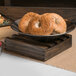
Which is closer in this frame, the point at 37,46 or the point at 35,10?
the point at 37,46

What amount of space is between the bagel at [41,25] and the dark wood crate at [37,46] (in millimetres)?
45

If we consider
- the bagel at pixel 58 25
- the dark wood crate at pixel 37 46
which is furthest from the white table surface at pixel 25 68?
the bagel at pixel 58 25

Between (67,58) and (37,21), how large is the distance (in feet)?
0.63

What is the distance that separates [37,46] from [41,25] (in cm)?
9

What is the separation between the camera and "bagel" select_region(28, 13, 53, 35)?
61 cm

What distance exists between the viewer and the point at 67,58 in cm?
61

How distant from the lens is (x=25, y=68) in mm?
533

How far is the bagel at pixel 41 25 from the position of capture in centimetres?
61

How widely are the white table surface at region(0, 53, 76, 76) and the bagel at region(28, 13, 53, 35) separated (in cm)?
12

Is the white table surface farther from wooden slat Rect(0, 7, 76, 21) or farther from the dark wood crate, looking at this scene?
wooden slat Rect(0, 7, 76, 21)
